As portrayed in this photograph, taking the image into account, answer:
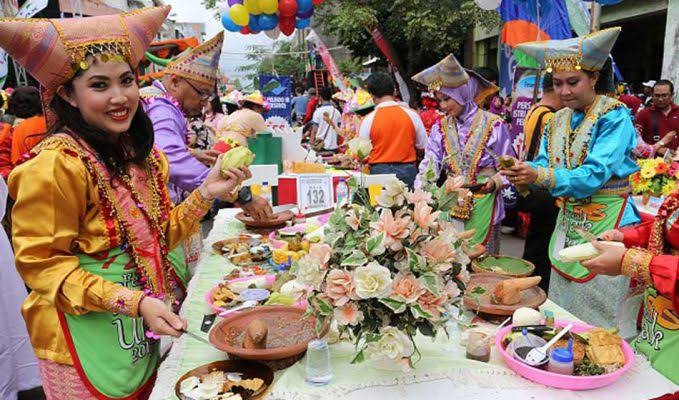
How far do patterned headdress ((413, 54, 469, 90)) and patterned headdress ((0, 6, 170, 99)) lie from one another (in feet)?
7.75

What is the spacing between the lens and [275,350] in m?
1.52

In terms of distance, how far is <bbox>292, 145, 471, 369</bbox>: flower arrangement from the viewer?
4.31 feet

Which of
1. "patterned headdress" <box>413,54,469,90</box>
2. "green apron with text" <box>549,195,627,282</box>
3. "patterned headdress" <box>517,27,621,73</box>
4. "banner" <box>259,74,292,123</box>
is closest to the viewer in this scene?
"patterned headdress" <box>517,27,621,73</box>

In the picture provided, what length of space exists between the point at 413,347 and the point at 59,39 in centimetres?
138

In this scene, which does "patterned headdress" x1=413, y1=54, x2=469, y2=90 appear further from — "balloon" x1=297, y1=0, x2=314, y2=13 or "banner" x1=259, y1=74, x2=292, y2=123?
"banner" x1=259, y1=74, x2=292, y2=123

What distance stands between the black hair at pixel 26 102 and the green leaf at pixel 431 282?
3.95 metres

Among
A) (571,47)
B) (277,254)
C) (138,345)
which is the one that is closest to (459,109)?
(571,47)

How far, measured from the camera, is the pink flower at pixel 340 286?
4.32ft

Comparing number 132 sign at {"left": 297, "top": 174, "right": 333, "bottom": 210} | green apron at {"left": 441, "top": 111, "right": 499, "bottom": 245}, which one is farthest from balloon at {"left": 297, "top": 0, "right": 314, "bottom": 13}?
green apron at {"left": 441, "top": 111, "right": 499, "bottom": 245}

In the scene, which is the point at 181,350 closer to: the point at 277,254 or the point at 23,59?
the point at 277,254

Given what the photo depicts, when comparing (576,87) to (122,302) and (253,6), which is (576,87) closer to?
(122,302)

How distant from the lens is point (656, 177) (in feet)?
11.7

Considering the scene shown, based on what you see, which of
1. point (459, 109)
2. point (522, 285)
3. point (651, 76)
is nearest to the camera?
point (522, 285)

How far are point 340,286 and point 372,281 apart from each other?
Answer: 96mm
